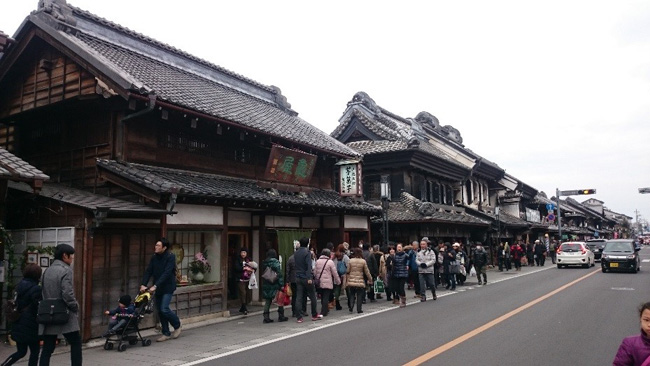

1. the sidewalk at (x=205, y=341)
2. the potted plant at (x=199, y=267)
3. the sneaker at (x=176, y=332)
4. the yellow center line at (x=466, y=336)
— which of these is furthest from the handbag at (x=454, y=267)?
the sneaker at (x=176, y=332)

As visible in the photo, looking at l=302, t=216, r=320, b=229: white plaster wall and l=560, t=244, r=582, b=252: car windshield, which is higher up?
l=302, t=216, r=320, b=229: white plaster wall

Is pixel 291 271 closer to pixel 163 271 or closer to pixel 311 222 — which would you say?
pixel 163 271

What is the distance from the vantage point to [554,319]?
37.3 feet

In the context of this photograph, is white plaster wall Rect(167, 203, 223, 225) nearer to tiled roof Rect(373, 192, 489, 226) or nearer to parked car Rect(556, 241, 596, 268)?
tiled roof Rect(373, 192, 489, 226)

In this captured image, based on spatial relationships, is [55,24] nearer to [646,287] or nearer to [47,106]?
[47,106]

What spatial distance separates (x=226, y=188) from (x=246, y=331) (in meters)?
4.20

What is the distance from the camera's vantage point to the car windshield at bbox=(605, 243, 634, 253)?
2631 cm

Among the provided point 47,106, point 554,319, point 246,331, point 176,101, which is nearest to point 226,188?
point 176,101

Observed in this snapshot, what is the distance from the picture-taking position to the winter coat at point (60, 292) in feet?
22.4

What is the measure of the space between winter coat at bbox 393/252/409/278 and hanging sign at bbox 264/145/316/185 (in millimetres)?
4697

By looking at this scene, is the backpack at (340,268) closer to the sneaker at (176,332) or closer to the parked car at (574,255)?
the sneaker at (176,332)

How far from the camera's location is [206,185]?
12883mm

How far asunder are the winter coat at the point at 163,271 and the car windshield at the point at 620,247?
25.4 metres

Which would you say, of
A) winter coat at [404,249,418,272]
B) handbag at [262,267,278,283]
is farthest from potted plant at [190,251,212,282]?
winter coat at [404,249,418,272]
